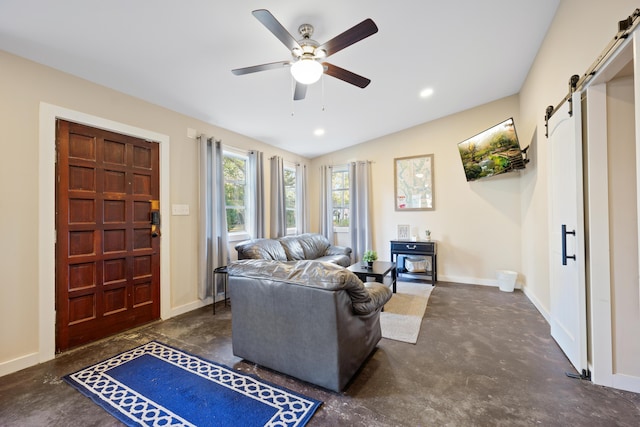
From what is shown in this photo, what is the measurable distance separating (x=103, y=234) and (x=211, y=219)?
49.0 inches

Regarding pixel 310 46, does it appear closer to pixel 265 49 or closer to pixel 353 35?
pixel 353 35

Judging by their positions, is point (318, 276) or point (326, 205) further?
point (326, 205)

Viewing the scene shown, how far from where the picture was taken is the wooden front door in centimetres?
251

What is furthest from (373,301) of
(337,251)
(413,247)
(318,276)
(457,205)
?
(457,205)

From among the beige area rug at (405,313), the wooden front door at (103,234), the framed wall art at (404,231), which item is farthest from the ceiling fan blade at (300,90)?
the framed wall art at (404,231)

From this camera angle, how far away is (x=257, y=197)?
462 centimetres

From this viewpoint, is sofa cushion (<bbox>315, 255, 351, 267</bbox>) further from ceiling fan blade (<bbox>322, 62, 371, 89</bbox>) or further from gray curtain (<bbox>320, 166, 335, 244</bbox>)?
ceiling fan blade (<bbox>322, 62, 371, 89</bbox>)

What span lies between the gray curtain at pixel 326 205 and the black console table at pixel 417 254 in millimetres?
1502

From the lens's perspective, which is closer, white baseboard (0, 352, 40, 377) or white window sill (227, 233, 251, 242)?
white baseboard (0, 352, 40, 377)

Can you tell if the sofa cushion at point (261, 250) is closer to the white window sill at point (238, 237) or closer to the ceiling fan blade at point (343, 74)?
the white window sill at point (238, 237)

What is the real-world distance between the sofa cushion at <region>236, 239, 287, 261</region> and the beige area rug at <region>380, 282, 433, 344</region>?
1.73 m

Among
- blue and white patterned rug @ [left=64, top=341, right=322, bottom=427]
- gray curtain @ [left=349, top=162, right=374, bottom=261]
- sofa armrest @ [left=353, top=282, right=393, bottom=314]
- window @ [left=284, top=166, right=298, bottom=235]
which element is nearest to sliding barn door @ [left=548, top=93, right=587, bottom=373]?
sofa armrest @ [left=353, top=282, right=393, bottom=314]

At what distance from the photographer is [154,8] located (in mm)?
1921

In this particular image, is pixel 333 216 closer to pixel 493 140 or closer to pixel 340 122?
pixel 340 122
